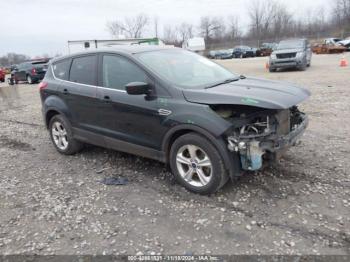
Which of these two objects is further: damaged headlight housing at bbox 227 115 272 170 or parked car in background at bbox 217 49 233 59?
parked car in background at bbox 217 49 233 59

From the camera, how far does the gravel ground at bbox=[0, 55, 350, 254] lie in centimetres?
318

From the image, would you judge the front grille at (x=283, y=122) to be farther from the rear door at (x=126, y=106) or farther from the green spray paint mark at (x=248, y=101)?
the rear door at (x=126, y=106)

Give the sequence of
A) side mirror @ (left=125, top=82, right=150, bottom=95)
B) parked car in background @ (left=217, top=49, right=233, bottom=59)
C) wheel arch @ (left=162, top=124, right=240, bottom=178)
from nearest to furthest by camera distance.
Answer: wheel arch @ (left=162, top=124, right=240, bottom=178), side mirror @ (left=125, top=82, right=150, bottom=95), parked car in background @ (left=217, top=49, right=233, bottom=59)

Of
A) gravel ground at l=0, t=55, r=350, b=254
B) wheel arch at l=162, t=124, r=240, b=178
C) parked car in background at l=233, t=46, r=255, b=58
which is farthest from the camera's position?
parked car in background at l=233, t=46, r=255, b=58

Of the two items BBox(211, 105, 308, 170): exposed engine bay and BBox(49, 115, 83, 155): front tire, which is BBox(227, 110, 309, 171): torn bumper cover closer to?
BBox(211, 105, 308, 170): exposed engine bay

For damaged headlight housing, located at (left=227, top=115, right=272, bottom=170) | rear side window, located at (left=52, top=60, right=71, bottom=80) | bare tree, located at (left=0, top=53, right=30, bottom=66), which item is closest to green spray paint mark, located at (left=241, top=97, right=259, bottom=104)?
damaged headlight housing, located at (left=227, top=115, right=272, bottom=170)

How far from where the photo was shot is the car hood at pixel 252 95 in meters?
3.56

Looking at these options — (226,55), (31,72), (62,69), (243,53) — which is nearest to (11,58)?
(226,55)

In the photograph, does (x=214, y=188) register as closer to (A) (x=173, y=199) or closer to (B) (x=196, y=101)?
(A) (x=173, y=199)

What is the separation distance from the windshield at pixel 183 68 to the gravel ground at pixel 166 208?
136 centimetres

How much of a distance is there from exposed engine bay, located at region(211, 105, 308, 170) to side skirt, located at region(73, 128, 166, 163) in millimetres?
1040

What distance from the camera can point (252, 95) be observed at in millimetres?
3701

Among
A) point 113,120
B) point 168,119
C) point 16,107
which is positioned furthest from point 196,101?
point 16,107

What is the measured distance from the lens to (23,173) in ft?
17.0
